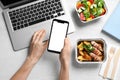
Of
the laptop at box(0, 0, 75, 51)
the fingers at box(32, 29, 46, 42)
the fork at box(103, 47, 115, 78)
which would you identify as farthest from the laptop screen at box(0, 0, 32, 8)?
the fork at box(103, 47, 115, 78)

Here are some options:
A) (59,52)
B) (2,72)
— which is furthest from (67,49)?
(2,72)

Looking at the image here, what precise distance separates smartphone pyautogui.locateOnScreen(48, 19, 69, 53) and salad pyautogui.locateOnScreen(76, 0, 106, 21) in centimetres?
7

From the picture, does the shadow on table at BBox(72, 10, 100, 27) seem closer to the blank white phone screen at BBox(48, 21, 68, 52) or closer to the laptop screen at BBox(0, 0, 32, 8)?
the blank white phone screen at BBox(48, 21, 68, 52)

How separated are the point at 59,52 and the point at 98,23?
0.61ft

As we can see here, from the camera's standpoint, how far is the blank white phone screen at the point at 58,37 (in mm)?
1058

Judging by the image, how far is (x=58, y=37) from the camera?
1.06 m

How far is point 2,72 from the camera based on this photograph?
3.54 feet

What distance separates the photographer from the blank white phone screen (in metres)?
1.06

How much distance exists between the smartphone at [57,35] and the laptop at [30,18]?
0.9 inches

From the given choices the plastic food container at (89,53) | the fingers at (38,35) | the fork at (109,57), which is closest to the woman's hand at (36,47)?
the fingers at (38,35)

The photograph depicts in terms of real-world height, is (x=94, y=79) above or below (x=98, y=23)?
below

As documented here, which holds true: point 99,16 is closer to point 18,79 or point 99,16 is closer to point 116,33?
point 116,33

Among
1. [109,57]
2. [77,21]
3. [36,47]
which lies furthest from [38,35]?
[109,57]

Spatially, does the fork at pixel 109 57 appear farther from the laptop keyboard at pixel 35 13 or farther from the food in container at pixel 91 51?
the laptop keyboard at pixel 35 13
